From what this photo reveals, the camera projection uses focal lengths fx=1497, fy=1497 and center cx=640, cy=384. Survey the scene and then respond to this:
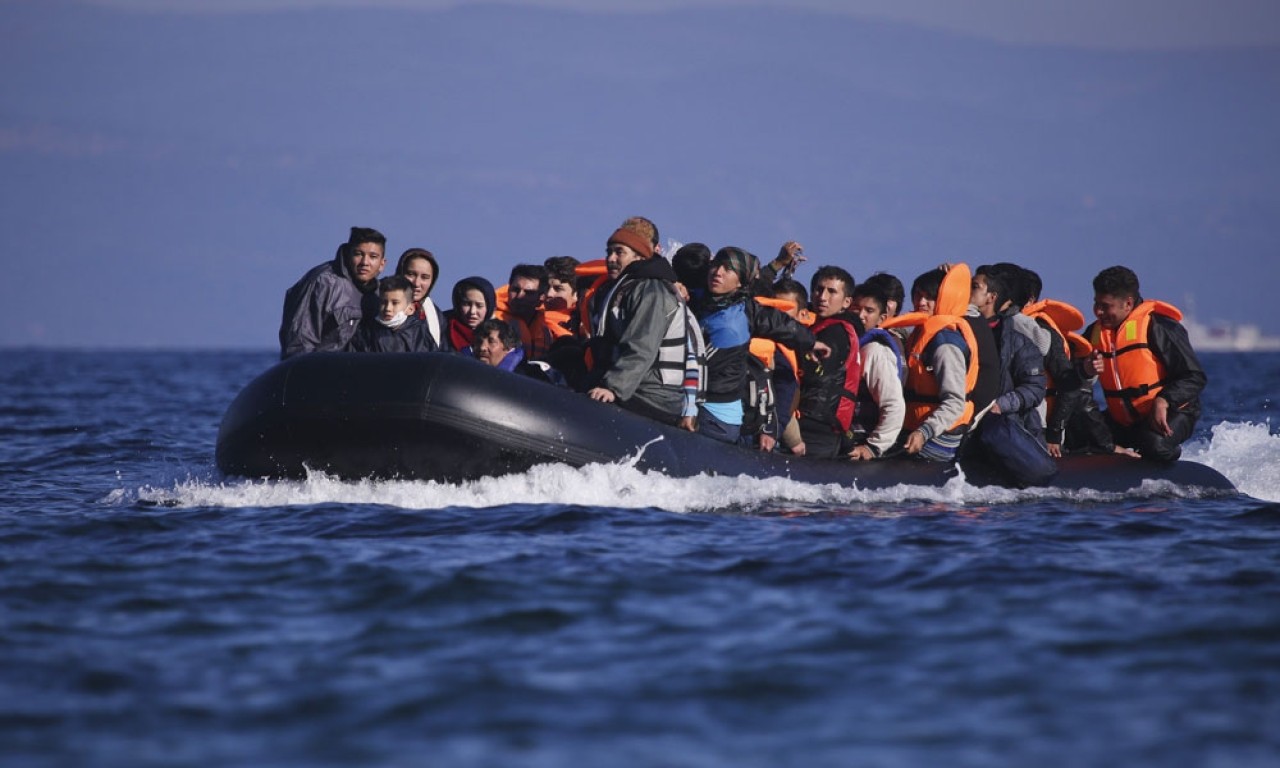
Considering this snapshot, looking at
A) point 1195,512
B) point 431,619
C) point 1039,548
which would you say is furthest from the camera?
point 1195,512

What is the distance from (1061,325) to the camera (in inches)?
422

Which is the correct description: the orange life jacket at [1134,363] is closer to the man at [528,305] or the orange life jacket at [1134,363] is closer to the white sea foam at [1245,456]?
the white sea foam at [1245,456]

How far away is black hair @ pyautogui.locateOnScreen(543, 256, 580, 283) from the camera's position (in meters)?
10.7

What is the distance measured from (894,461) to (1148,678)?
4483 millimetres

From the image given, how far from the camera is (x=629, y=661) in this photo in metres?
5.40

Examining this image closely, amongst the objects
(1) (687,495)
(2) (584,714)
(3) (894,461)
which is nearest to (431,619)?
(2) (584,714)

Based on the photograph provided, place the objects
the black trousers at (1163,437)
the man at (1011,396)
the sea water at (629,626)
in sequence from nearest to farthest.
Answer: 1. the sea water at (629,626)
2. the man at (1011,396)
3. the black trousers at (1163,437)

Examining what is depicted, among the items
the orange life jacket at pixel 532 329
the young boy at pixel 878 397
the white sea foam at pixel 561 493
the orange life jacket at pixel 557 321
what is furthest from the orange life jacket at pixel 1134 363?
the orange life jacket at pixel 532 329

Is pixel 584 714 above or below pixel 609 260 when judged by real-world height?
below

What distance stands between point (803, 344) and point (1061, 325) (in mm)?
2510

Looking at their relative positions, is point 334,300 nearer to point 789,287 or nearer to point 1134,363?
point 789,287

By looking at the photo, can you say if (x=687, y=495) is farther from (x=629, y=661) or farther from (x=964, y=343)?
(x=629, y=661)

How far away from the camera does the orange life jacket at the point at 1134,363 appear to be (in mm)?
10094

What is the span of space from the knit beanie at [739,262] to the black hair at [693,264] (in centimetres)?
34
